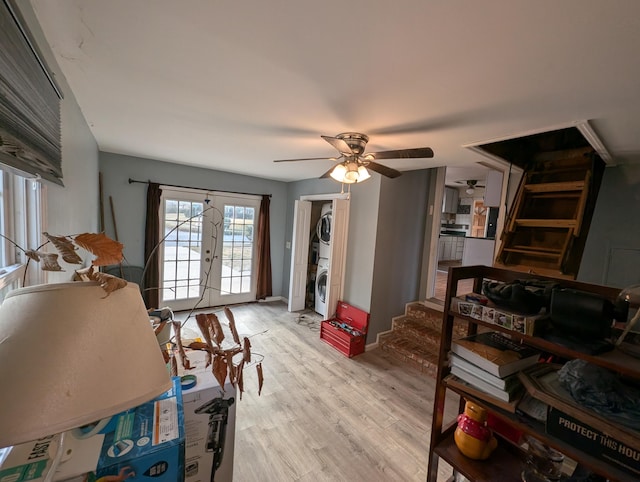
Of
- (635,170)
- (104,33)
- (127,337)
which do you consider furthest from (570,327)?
(635,170)

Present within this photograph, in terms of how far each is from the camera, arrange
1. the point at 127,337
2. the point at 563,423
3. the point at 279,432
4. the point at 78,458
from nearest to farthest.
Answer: the point at 127,337 → the point at 78,458 → the point at 563,423 → the point at 279,432

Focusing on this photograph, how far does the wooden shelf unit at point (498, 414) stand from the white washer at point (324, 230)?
2958 mm

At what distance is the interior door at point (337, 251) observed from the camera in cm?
364

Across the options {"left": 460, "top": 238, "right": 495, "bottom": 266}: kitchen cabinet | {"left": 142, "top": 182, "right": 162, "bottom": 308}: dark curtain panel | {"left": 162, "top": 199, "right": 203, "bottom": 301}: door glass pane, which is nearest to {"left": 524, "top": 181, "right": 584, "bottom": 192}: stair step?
{"left": 460, "top": 238, "right": 495, "bottom": 266}: kitchen cabinet

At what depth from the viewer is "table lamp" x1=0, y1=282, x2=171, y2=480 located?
1.44 ft

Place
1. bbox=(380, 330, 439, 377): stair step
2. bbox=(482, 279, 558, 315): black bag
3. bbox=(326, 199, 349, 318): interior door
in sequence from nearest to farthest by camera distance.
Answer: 1. bbox=(482, 279, 558, 315): black bag
2. bbox=(380, 330, 439, 377): stair step
3. bbox=(326, 199, 349, 318): interior door

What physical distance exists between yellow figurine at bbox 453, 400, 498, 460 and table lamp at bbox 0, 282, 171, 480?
1426 mm

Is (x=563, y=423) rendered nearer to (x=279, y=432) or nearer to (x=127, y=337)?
(x=127, y=337)

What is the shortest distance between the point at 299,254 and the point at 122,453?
3624 millimetres

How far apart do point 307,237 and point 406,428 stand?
2977 millimetres

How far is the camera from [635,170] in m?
2.36

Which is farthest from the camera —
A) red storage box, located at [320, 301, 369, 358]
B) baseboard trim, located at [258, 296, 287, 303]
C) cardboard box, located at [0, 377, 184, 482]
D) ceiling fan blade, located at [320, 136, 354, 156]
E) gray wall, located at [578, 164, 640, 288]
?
baseboard trim, located at [258, 296, 287, 303]

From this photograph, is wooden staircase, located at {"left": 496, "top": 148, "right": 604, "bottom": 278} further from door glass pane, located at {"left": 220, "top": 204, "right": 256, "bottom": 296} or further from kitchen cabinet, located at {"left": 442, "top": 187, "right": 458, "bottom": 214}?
kitchen cabinet, located at {"left": 442, "top": 187, "right": 458, "bottom": 214}

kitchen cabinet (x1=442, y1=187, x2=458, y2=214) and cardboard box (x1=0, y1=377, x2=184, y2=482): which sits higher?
kitchen cabinet (x1=442, y1=187, x2=458, y2=214)
